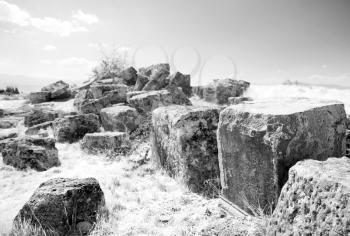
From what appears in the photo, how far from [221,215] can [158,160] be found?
6.65 feet

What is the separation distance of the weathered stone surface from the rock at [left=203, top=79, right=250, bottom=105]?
22.3 feet

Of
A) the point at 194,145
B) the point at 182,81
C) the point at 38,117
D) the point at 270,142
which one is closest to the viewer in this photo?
the point at 270,142

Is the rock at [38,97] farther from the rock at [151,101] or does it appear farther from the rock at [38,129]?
the rock at [151,101]

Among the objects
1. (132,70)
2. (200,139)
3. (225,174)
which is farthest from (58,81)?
(225,174)

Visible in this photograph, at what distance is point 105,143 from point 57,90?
9.19 meters

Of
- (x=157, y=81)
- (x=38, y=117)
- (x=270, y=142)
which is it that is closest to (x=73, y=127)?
(x=38, y=117)

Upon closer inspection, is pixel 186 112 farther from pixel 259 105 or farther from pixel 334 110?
pixel 334 110

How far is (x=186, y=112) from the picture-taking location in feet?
12.9

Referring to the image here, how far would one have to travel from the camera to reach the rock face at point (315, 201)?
60.5 inches

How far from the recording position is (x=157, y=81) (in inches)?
479

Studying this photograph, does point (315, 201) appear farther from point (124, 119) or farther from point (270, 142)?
point (124, 119)

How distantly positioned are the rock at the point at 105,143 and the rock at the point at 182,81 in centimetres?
673

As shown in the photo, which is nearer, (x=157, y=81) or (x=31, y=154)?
(x=31, y=154)

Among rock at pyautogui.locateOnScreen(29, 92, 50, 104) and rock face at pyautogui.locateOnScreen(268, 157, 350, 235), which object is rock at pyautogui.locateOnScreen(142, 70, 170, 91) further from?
rock face at pyautogui.locateOnScreen(268, 157, 350, 235)
